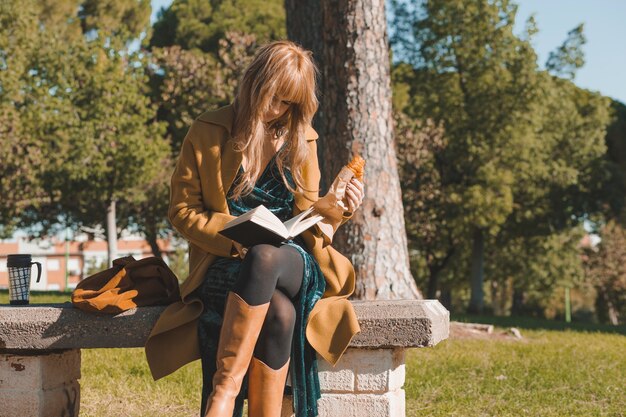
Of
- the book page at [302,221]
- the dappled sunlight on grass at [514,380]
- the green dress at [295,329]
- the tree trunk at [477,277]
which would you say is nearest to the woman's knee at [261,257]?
the book page at [302,221]

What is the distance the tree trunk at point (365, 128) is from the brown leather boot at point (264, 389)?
4.03 meters

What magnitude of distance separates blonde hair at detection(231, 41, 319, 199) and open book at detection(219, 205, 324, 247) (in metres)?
0.40

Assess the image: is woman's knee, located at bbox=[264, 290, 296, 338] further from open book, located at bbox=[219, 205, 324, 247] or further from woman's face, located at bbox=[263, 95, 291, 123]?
woman's face, located at bbox=[263, 95, 291, 123]

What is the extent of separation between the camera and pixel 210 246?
3.53 metres

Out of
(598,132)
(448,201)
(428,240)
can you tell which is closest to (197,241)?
(448,201)

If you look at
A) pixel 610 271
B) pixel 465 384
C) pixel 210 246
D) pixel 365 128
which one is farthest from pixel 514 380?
pixel 610 271

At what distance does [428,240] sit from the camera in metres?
24.4

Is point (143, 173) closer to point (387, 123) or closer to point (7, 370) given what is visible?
point (387, 123)

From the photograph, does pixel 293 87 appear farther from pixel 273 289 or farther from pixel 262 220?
pixel 273 289

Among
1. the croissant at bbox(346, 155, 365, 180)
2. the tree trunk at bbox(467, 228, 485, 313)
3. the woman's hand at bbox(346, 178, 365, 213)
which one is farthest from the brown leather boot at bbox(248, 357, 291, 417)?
the tree trunk at bbox(467, 228, 485, 313)

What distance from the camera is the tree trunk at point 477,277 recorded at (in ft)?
76.0

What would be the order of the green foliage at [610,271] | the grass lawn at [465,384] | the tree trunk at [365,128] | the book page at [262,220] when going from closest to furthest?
the book page at [262,220] < the grass lawn at [465,384] < the tree trunk at [365,128] < the green foliage at [610,271]

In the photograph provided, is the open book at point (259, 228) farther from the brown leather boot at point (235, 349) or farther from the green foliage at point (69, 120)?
the green foliage at point (69, 120)

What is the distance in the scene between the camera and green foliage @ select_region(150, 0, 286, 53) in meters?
25.8
